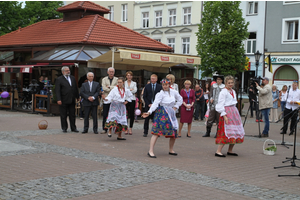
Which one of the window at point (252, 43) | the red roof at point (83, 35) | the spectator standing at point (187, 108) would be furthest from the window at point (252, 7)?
the spectator standing at point (187, 108)

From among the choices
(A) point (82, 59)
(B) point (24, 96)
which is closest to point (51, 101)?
(A) point (82, 59)

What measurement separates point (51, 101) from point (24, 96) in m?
4.32

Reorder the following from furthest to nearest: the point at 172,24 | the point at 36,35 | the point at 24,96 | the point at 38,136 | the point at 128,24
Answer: the point at 128,24
the point at 172,24
the point at 36,35
the point at 24,96
the point at 38,136

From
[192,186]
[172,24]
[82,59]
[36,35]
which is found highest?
[172,24]

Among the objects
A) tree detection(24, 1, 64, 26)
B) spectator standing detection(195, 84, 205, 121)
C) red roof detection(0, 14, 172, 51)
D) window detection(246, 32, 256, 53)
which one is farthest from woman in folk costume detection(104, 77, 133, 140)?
tree detection(24, 1, 64, 26)

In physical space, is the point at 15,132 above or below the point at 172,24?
below

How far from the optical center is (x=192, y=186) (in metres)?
6.04

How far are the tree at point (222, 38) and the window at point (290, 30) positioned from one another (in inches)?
215

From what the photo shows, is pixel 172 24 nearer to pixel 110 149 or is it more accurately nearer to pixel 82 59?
pixel 82 59

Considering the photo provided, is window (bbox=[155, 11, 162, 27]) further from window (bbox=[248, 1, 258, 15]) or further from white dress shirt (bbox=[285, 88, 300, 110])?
white dress shirt (bbox=[285, 88, 300, 110])

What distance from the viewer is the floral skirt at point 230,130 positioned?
8.84m

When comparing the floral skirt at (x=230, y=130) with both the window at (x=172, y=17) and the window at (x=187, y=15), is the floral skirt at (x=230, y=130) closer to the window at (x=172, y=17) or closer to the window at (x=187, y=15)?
the window at (x=187, y=15)

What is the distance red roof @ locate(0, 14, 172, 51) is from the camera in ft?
73.8

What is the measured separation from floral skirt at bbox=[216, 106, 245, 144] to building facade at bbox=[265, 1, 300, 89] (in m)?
27.8
